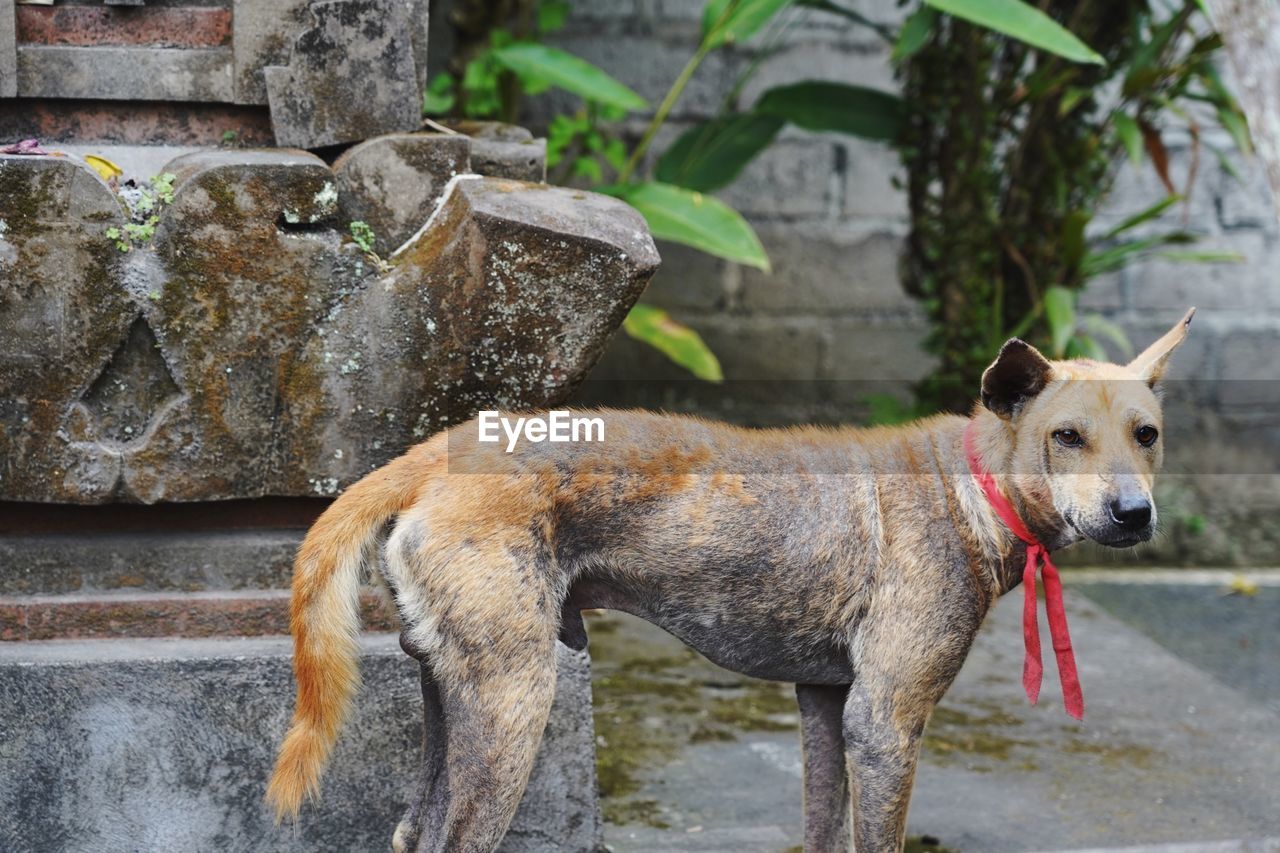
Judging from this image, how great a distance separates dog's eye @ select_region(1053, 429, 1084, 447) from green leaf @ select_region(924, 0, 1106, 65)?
6.96 ft

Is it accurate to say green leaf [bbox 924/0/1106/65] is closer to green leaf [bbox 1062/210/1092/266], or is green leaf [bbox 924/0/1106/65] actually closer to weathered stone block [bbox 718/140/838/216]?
green leaf [bbox 1062/210/1092/266]

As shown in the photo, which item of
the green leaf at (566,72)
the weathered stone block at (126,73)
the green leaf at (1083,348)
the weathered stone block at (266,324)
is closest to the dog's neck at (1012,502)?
the weathered stone block at (266,324)

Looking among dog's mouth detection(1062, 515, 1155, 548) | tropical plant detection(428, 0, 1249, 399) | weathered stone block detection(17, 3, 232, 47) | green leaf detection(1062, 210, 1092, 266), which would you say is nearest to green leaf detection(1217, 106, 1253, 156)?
tropical plant detection(428, 0, 1249, 399)

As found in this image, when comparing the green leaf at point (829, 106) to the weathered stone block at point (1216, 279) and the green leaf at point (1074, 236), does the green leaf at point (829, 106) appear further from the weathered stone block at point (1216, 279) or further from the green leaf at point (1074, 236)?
the weathered stone block at point (1216, 279)

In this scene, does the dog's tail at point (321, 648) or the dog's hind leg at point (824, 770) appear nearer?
the dog's tail at point (321, 648)

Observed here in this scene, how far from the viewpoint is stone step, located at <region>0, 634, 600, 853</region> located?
2992 mm

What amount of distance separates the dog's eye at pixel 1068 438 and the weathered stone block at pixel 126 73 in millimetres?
1960

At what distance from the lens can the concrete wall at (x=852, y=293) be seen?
6.65 m

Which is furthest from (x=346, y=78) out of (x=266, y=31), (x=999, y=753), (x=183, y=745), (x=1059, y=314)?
(x=1059, y=314)

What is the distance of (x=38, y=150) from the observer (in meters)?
3.00

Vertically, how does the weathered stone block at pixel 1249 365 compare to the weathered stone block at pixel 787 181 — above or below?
below

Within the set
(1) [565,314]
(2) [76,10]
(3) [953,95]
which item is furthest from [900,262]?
(2) [76,10]

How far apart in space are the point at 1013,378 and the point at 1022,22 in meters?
2.33

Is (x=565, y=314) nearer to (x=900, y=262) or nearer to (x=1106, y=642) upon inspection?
(x=1106, y=642)
